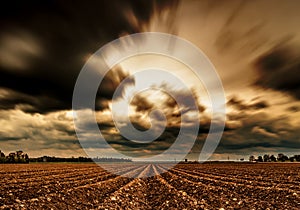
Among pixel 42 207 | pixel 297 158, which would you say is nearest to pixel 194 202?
pixel 42 207

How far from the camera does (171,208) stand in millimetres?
12625

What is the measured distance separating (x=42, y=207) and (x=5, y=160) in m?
108

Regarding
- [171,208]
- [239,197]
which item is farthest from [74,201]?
[239,197]

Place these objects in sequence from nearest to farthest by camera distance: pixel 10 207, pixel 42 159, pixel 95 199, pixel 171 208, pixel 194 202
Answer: pixel 10 207, pixel 171 208, pixel 194 202, pixel 95 199, pixel 42 159

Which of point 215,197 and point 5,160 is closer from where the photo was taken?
point 215,197

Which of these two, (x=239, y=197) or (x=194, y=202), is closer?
(x=194, y=202)

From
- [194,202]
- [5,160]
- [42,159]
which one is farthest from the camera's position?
[42,159]

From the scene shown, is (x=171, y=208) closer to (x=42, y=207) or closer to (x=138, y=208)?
(x=138, y=208)

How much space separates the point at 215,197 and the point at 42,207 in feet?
28.8

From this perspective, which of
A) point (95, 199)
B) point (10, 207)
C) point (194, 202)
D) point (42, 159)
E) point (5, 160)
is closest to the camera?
point (10, 207)

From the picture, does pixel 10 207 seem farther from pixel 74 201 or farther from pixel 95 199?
pixel 95 199

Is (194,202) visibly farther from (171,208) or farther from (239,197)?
(239,197)

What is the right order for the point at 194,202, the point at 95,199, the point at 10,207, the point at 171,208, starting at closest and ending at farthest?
1. the point at 10,207
2. the point at 171,208
3. the point at 194,202
4. the point at 95,199

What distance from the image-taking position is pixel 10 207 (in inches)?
459
